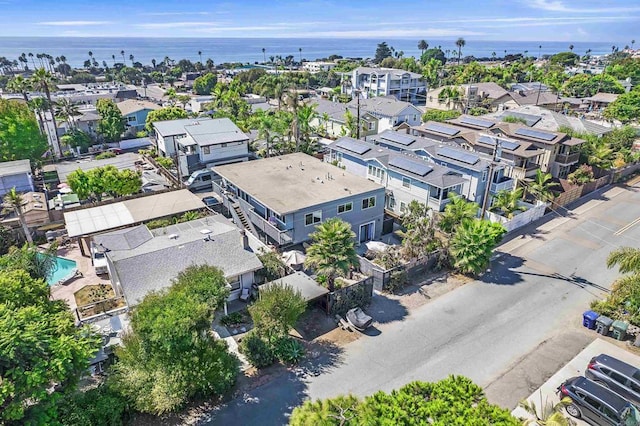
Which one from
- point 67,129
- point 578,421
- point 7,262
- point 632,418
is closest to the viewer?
point 632,418

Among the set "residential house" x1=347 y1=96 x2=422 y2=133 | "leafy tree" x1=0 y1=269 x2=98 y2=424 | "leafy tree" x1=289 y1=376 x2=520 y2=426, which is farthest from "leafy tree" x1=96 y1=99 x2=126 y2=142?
"leafy tree" x1=289 y1=376 x2=520 y2=426

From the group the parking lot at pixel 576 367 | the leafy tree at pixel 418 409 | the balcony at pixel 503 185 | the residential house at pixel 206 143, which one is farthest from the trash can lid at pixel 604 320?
the residential house at pixel 206 143

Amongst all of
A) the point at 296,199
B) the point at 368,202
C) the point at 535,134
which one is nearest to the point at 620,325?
the point at 368,202

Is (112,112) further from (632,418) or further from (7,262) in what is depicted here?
(632,418)

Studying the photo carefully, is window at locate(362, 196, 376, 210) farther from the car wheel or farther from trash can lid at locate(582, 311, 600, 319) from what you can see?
the car wheel

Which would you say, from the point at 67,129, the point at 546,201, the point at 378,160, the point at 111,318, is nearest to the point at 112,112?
the point at 67,129

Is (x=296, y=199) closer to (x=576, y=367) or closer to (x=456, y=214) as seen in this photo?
(x=456, y=214)
